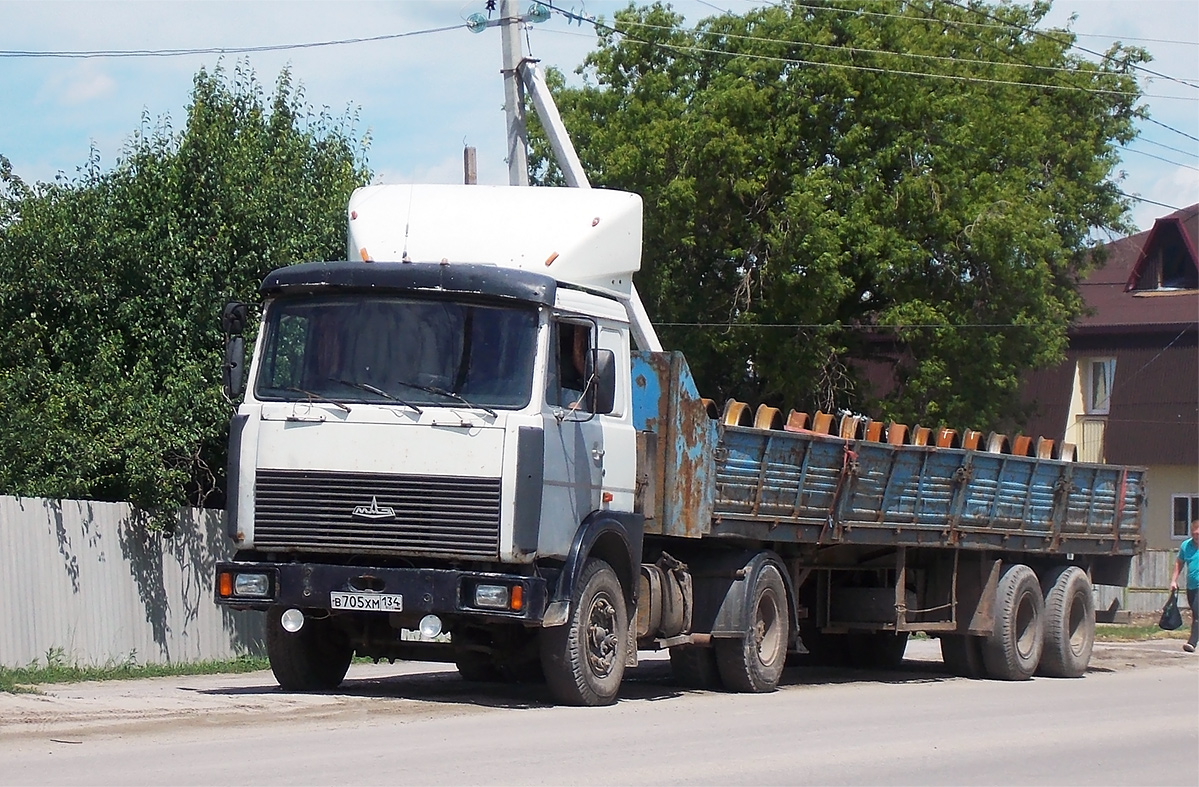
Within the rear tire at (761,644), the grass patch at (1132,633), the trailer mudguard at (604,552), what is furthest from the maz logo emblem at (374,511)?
the grass patch at (1132,633)

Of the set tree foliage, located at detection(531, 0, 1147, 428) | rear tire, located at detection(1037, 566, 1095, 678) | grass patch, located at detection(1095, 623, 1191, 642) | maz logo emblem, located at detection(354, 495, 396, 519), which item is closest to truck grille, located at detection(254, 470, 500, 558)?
→ maz logo emblem, located at detection(354, 495, 396, 519)

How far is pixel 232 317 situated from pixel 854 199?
65.6 ft

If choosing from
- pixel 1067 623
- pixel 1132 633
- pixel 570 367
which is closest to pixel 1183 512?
pixel 1132 633

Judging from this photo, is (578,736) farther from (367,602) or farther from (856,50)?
(856,50)

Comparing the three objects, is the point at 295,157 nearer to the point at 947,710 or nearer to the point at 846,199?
the point at 947,710

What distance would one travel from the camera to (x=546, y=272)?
39.3 feet

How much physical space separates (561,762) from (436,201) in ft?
16.3

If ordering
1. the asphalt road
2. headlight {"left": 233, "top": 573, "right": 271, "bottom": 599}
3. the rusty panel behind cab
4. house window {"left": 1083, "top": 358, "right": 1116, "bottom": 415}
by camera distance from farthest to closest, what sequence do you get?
house window {"left": 1083, "top": 358, "right": 1116, "bottom": 415} < the rusty panel behind cab < headlight {"left": 233, "top": 573, "right": 271, "bottom": 599} < the asphalt road

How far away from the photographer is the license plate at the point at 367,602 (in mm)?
11078

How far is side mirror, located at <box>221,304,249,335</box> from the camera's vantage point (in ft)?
38.6

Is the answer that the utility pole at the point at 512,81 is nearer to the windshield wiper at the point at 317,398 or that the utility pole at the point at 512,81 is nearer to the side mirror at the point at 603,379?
the side mirror at the point at 603,379

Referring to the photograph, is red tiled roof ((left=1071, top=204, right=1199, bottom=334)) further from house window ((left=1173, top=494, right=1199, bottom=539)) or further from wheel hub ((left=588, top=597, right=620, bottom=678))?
wheel hub ((left=588, top=597, right=620, bottom=678))

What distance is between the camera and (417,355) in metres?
11.3

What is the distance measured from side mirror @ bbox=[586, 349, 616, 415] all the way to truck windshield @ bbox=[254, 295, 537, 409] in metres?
0.70
